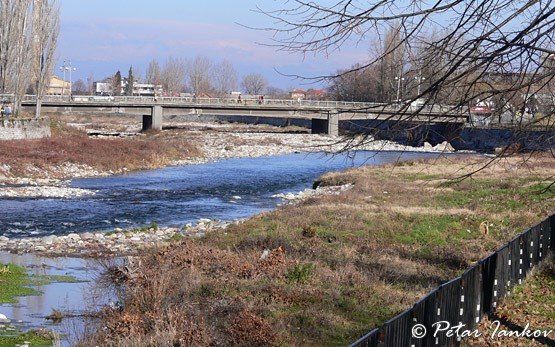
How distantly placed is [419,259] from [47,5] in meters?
52.1

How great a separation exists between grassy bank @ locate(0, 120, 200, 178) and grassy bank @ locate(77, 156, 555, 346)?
68.3ft

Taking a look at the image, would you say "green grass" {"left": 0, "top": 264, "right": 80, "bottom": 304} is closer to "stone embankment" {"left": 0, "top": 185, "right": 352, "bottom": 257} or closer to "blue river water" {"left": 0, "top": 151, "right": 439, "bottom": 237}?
"stone embankment" {"left": 0, "top": 185, "right": 352, "bottom": 257}

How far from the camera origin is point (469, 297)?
36.0ft

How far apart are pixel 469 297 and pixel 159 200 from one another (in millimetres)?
24967

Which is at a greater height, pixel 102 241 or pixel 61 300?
pixel 61 300

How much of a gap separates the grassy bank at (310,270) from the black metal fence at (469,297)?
51.7 inches

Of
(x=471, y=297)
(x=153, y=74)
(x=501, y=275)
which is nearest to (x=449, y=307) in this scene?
(x=471, y=297)

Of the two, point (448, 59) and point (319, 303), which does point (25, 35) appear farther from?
point (448, 59)

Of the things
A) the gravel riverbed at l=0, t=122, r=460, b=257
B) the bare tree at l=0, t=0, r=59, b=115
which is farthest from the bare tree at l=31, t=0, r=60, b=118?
the gravel riverbed at l=0, t=122, r=460, b=257

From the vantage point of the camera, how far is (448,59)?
24.7ft

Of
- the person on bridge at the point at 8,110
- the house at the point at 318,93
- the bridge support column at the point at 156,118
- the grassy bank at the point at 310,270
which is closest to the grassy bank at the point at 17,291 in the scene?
the grassy bank at the point at 310,270

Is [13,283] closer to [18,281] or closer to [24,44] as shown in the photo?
[18,281]

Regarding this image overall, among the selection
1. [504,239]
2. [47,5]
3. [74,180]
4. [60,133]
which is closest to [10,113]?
[60,133]

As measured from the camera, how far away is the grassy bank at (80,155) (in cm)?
4378
